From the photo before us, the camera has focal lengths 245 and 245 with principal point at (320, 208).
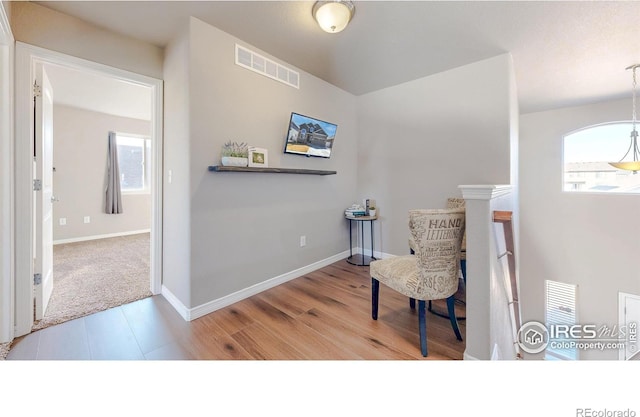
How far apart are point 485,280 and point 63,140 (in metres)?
6.46

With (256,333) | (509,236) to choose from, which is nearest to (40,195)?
(256,333)

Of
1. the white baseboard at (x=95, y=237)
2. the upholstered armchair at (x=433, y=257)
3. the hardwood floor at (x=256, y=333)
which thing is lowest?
the hardwood floor at (x=256, y=333)

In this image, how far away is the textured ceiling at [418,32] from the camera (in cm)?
182

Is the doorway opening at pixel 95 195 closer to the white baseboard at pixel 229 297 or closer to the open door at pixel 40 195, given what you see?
the open door at pixel 40 195

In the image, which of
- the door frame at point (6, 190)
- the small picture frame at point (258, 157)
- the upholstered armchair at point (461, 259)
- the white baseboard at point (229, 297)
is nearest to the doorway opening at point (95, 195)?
the door frame at point (6, 190)

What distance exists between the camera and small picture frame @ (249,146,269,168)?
2.32 metres

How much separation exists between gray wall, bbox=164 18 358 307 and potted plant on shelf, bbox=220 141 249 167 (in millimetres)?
57

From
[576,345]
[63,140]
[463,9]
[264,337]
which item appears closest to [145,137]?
[63,140]

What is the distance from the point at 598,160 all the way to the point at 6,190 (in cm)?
703

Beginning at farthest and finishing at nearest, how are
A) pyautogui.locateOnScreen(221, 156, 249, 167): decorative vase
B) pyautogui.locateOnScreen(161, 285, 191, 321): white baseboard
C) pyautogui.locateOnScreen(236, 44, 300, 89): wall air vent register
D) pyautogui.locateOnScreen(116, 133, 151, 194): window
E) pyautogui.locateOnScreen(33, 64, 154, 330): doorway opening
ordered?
pyautogui.locateOnScreen(116, 133, 151, 194): window
pyautogui.locateOnScreen(33, 64, 154, 330): doorway opening
pyautogui.locateOnScreen(236, 44, 300, 89): wall air vent register
pyautogui.locateOnScreen(221, 156, 249, 167): decorative vase
pyautogui.locateOnScreen(161, 285, 191, 321): white baseboard

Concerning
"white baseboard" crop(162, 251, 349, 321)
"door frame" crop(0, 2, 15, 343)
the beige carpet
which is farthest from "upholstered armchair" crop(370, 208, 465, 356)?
"door frame" crop(0, 2, 15, 343)

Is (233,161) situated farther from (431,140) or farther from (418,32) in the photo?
(431,140)

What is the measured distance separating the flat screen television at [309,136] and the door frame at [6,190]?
1977 mm

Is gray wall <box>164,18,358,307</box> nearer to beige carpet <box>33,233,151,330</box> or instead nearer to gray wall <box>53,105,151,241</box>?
beige carpet <box>33,233,151,330</box>
